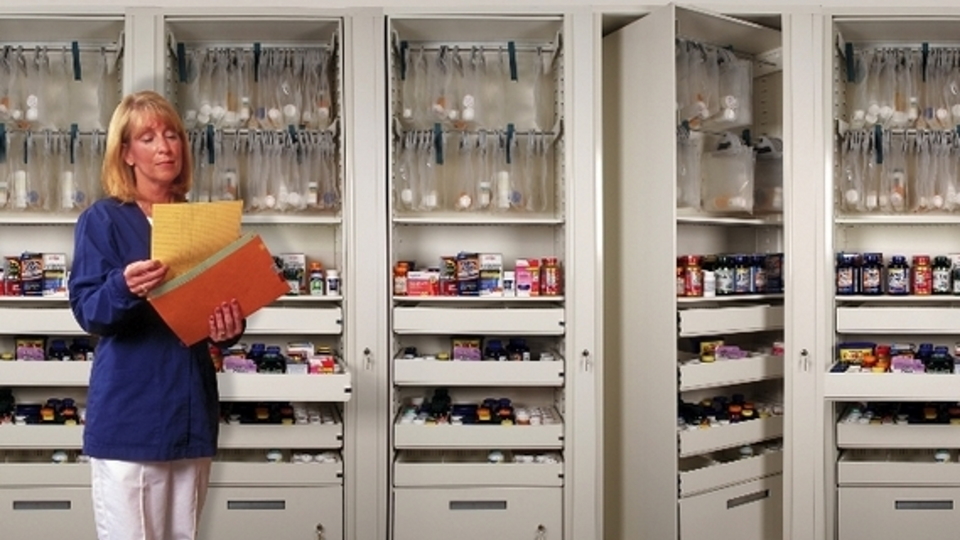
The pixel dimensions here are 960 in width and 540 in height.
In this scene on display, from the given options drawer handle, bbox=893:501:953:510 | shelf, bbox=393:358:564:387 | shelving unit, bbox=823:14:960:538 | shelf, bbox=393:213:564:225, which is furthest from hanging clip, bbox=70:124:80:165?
drawer handle, bbox=893:501:953:510

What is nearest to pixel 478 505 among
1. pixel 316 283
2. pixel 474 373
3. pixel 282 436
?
pixel 474 373

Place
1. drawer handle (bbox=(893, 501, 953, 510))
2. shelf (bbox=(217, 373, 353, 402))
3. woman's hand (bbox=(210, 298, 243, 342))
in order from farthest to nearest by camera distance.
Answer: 1. drawer handle (bbox=(893, 501, 953, 510))
2. shelf (bbox=(217, 373, 353, 402))
3. woman's hand (bbox=(210, 298, 243, 342))

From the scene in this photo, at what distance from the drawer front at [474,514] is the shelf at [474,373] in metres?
0.40

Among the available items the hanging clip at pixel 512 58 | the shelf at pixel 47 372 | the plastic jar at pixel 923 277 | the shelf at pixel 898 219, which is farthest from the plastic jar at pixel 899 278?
the shelf at pixel 47 372

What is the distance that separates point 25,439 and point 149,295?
1.90 m

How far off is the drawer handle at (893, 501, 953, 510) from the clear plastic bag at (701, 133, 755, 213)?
1252mm

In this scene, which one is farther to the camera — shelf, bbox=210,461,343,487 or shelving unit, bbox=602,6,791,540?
shelf, bbox=210,461,343,487

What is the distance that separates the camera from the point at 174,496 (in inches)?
72.2

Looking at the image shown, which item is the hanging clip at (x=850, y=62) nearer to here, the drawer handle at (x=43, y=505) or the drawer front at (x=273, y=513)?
the drawer front at (x=273, y=513)

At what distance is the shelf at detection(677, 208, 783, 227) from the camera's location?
324 centimetres

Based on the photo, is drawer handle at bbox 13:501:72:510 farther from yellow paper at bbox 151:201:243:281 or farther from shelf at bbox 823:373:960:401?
shelf at bbox 823:373:960:401

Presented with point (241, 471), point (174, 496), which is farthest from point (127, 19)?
point (174, 496)

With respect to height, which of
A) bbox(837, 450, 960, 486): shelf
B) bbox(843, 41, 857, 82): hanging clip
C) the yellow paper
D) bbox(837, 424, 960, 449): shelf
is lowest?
bbox(837, 450, 960, 486): shelf

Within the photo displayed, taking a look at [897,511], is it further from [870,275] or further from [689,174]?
[689,174]
